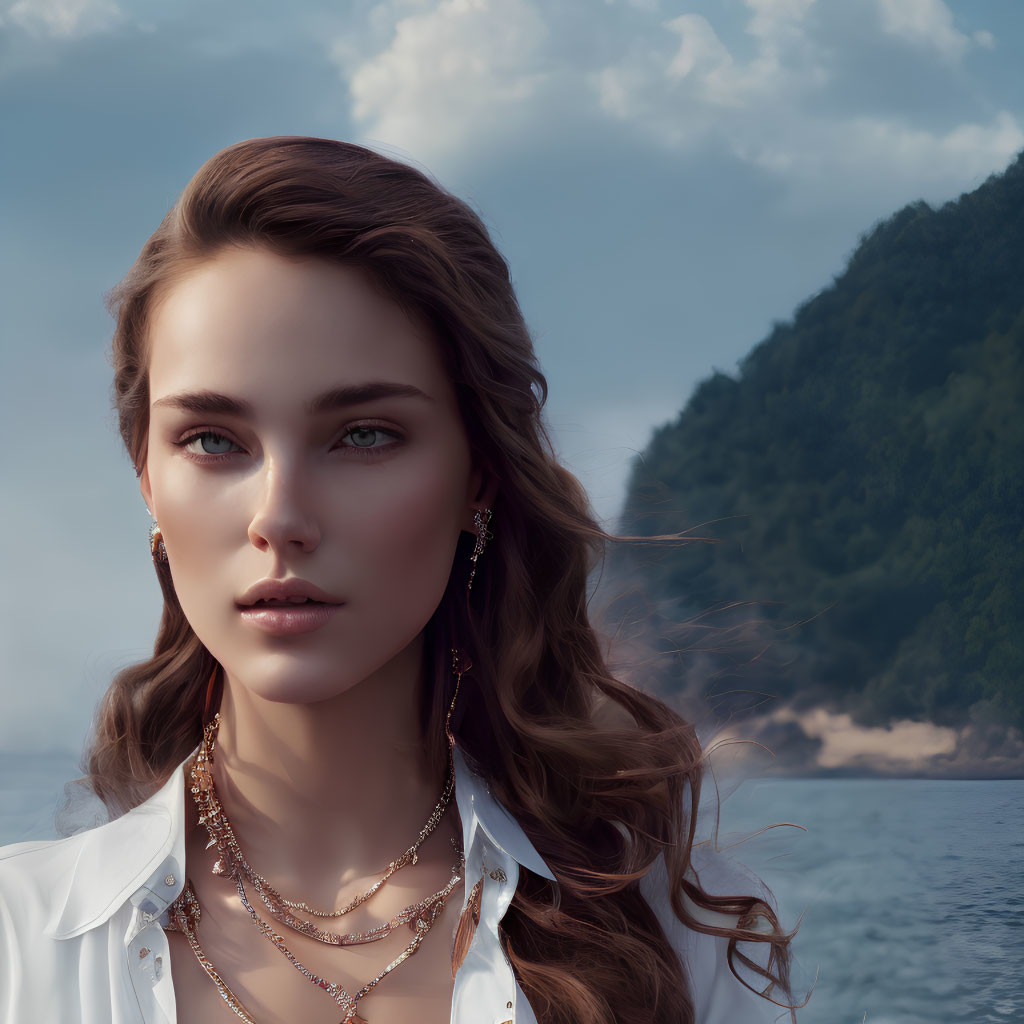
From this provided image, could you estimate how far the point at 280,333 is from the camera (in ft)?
5.78

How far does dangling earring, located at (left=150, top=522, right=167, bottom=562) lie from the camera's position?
2.04 m

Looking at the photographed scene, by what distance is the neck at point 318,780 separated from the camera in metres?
1.99

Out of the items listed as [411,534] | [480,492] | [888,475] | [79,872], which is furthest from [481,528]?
[888,475]

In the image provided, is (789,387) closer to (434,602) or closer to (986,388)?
(986,388)

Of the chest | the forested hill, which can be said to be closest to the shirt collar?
the chest

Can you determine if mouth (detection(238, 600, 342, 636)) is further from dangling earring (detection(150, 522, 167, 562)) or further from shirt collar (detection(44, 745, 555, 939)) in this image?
shirt collar (detection(44, 745, 555, 939))

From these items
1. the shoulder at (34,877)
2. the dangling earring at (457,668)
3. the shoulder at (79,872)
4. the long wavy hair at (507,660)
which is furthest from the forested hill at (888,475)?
the shoulder at (34,877)

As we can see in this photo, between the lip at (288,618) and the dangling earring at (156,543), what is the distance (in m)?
0.35

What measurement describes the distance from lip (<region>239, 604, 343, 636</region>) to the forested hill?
48.9 inches

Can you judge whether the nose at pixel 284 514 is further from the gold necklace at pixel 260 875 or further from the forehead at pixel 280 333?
the gold necklace at pixel 260 875

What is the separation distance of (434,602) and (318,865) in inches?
21.6

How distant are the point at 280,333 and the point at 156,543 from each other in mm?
543

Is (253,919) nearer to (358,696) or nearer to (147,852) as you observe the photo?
(147,852)

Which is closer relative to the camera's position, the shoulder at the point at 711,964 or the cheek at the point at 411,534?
the cheek at the point at 411,534
